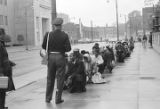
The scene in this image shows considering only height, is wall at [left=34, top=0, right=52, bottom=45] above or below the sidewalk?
above

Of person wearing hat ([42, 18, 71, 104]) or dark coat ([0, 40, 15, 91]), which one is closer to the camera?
dark coat ([0, 40, 15, 91])

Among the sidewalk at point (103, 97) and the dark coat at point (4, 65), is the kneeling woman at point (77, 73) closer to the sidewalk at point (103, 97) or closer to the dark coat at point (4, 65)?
the sidewalk at point (103, 97)

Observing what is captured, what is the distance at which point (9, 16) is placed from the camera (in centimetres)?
8725

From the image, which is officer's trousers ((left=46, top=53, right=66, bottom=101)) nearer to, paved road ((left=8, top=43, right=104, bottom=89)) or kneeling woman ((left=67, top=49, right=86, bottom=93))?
kneeling woman ((left=67, top=49, right=86, bottom=93))

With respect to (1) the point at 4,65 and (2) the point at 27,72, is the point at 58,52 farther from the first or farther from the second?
(2) the point at 27,72

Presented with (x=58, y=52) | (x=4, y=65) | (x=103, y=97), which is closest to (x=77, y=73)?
(x=103, y=97)

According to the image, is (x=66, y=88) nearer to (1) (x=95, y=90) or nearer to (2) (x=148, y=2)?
(1) (x=95, y=90)

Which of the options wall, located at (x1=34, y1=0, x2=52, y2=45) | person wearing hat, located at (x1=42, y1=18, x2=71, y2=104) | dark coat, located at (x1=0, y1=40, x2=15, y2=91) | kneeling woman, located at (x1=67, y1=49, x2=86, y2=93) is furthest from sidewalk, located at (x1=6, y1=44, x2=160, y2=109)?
wall, located at (x1=34, y1=0, x2=52, y2=45)

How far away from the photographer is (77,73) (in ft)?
33.4

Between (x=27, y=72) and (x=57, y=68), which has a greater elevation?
(x=57, y=68)

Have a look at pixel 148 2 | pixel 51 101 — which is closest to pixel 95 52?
pixel 51 101

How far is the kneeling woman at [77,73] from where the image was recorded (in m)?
9.99

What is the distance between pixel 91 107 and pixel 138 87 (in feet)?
9.70

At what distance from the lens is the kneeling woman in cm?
999
